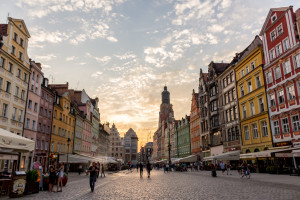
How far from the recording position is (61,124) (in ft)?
156

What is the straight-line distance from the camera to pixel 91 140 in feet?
227

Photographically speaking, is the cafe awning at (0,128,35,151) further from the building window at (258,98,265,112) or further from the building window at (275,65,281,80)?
the building window at (258,98,265,112)

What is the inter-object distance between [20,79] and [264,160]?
3485 cm

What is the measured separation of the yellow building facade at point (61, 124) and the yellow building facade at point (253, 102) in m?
32.1


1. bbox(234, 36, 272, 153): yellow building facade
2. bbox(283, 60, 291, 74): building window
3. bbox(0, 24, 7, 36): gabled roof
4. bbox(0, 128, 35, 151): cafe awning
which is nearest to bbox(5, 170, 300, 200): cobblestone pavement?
bbox(0, 128, 35, 151): cafe awning

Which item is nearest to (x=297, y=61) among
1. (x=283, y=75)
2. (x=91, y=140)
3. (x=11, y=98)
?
(x=283, y=75)

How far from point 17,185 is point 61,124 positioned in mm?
36345

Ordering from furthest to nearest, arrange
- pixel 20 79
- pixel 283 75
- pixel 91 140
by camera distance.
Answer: pixel 91 140, pixel 20 79, pixel 283 75

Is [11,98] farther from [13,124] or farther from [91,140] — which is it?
[91,140]

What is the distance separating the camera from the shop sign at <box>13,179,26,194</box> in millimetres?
12383

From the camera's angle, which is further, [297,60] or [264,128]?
[264,128]

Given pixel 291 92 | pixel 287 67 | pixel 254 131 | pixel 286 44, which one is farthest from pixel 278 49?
pixel 254 131

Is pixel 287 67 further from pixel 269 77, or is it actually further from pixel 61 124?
pixel 61 124

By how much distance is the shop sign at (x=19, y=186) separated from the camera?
12383mm
